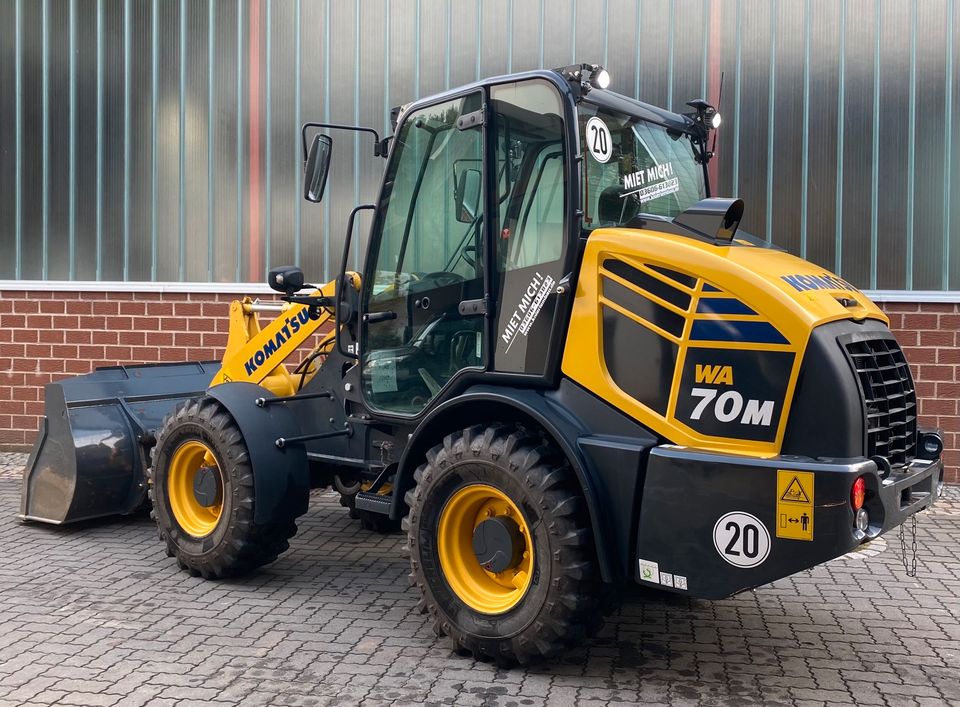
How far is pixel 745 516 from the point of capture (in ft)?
12.9

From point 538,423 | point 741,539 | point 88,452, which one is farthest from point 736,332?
point 88,452

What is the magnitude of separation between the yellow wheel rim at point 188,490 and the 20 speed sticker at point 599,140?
9.92 feet

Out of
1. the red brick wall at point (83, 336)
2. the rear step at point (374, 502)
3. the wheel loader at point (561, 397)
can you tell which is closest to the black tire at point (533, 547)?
the wheel loader at point (561, 397)

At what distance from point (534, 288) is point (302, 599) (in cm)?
238

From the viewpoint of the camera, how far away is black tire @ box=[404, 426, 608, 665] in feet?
14.0

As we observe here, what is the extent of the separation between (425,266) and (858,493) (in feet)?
8.14

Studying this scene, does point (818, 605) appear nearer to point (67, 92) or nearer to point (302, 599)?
point (302, 599)

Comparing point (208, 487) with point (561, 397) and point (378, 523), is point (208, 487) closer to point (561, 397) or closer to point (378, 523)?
point (378, 523)

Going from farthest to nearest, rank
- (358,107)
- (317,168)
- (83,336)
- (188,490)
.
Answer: (83,336)
(358,107)
(188,490)
(317,168)

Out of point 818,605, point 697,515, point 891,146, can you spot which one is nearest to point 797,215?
point 891,146

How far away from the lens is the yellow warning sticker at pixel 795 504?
12.4ft

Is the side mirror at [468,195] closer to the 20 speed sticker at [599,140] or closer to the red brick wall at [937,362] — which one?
the 20 speed sticker at [599,140]

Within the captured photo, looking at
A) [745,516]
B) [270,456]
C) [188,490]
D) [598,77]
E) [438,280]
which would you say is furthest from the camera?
[188,490]

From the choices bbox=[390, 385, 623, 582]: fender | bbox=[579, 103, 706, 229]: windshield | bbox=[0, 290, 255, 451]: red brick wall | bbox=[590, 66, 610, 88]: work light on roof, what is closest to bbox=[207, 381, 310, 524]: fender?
bbox=[390, 385, 623, 582]: fender
